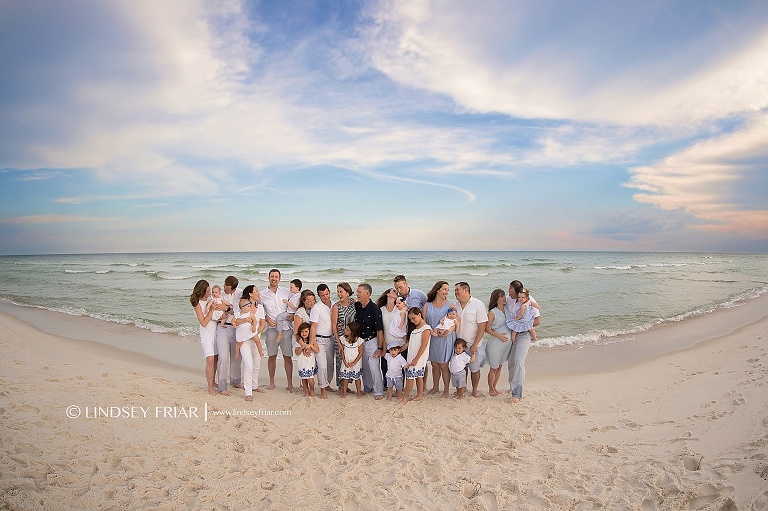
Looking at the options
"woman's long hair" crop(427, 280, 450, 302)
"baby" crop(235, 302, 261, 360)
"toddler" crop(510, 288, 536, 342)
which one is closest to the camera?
"toddler" crop(510, 288, 536, 342)

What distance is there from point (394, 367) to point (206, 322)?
9.95ft

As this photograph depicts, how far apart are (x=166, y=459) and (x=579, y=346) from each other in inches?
382

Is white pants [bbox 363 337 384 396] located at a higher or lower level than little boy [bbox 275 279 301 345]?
lower

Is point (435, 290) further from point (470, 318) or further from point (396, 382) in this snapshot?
point (396, 382)

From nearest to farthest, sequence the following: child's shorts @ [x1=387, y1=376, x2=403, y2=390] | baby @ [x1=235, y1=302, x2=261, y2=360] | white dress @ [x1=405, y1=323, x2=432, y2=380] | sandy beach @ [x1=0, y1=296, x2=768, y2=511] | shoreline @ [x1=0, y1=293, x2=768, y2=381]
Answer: sandy beach @ [x1=0, y1=296, x2=768, y2=511] → white dress @ [x1=405, y1=323, x2=432, y2=380] → baby @ [x1=235, y1=302, x2=261, y2=360] → child's shorts @ [x1=387, y1=376, x2=403, y2=390] → shoreline @ [x1=0, y1=293, x2=768, y2=381]

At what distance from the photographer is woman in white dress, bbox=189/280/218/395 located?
6500 mm

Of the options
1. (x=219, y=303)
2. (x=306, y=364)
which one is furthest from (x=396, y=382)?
(x=219, y=303)

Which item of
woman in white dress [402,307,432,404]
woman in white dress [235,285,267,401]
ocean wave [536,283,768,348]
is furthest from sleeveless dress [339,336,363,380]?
ocean wave [536,283,768,348]

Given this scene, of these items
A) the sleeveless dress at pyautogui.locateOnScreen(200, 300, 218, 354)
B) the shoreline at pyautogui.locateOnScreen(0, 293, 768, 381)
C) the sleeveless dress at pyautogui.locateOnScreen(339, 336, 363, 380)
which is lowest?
the shoreline at pyautogui.locateOnScreen(0, 293, 768, 381)

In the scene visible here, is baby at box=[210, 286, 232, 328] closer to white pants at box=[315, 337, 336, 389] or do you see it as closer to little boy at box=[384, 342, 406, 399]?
white pants at box=[315, 337, 336, 389]

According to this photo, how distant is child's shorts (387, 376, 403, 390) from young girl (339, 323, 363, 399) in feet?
1.56

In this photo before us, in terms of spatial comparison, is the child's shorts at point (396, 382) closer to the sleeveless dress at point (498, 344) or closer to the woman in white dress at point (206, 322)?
the sleeveless dress at point (498, 344)

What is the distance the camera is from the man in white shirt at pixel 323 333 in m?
6.62

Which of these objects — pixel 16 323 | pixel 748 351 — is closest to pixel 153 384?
pixel 16 323
